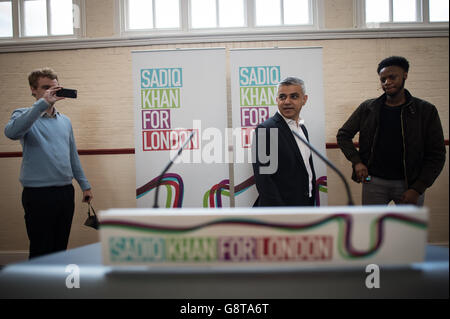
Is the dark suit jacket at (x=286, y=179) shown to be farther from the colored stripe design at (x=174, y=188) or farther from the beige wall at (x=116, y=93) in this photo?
the beige wall at (x=116, y=93)

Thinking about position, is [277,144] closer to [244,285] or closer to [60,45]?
[244,285]

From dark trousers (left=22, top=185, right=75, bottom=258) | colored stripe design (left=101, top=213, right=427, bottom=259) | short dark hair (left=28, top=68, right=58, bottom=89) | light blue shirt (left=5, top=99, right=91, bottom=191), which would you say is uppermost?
short dark hair (left=28, top=68, right=58, bottom=89)

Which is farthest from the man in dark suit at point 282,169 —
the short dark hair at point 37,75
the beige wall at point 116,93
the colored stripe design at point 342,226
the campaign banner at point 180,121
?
the short dark hair at point 37,75

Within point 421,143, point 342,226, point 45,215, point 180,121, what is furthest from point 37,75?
point 421,143

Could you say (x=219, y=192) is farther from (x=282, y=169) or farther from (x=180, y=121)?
(x=282, y=169)

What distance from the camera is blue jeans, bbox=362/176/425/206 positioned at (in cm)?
177

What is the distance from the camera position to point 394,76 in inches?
69.6

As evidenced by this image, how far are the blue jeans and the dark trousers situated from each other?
6.96 ft

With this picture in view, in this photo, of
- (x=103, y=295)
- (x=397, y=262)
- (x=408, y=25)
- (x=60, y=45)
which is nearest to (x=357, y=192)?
(x=408, y=25)

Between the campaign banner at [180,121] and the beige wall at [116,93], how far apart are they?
506 mm

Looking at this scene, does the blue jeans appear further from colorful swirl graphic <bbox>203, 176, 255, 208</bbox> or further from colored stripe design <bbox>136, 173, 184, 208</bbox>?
colored stripe design <bbox>136, 173, 184, 208</bbox>

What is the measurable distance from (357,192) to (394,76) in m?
1.40

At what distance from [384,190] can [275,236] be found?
144cm

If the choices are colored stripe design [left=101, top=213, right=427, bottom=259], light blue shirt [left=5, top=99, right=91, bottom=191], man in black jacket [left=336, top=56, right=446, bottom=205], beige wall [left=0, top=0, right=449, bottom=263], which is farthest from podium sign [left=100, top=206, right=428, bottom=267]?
beige wall [left=0, top=0, right=449, bottom=263]
